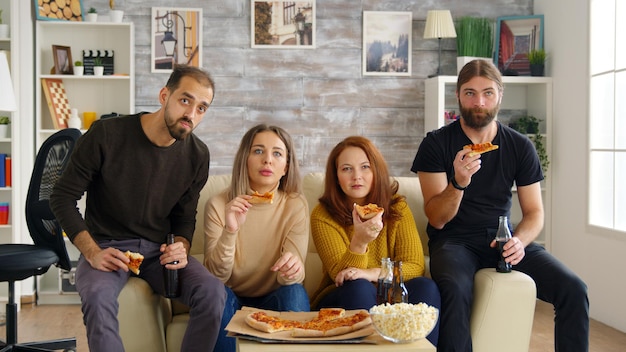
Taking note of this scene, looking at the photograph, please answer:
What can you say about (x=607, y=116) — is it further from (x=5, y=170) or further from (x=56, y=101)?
(x=5, y=170)

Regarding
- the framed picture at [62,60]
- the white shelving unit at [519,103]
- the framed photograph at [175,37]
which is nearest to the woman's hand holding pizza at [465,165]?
the white shelving unit at [519,103]

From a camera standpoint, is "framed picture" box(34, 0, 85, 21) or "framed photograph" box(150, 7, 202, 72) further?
"framed photograph" box(150, 7, 202, 72)

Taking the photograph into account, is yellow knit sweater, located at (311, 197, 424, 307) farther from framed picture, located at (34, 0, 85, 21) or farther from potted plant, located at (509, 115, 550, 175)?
framed picture, located at (34, 0, 85, 21)

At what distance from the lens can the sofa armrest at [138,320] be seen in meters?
3.03

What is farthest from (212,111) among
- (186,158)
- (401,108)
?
(186,158)

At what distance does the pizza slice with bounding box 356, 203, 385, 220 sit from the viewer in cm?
311

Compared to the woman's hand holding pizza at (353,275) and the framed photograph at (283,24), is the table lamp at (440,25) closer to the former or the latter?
the framed photograph at (283,24)

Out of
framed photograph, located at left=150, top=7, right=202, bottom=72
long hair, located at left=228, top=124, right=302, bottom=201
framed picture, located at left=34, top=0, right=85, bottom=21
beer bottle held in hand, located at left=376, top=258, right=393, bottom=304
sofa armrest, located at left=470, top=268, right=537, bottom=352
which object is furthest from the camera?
framed photograph, located at left=150, top=7, right=202, bottom=72

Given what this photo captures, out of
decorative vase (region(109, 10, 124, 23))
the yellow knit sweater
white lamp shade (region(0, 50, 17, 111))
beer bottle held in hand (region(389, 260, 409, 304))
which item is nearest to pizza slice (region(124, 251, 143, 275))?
the yellow knit sweater

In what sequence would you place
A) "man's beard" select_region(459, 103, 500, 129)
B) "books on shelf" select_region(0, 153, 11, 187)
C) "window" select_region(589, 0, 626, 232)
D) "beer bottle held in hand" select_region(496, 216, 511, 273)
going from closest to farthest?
"beer bottle held in hand" select_region(496, 216, 511, 273) → "man's beard" select_region(459, 103, 500, 129) → "window" select_region(589, 0, 626, 232) → "books on shelf" select_region(0, 153, 11, 187)

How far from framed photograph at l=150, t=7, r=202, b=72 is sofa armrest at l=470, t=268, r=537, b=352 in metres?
3.36

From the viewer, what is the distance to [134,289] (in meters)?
3.08

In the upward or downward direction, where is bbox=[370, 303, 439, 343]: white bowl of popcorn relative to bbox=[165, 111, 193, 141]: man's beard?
downward

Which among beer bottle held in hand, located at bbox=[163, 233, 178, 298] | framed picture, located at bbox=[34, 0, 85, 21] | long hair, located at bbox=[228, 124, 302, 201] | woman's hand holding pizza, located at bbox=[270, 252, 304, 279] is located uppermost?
framed picture, located at bbox=[34, 0, 85, 21]
